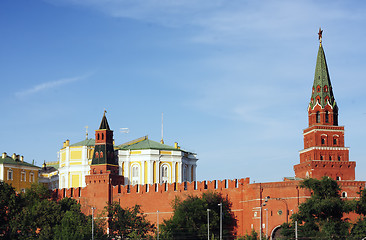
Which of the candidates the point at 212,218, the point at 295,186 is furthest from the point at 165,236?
the point at 295,186

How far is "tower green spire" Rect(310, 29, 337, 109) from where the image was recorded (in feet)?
333

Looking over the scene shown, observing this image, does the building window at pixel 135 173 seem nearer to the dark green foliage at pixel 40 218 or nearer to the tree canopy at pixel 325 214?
the dark green foliage at pixel 40 218

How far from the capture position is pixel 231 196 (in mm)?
94125

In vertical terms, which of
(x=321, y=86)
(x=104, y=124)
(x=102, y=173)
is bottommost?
(x=102, y=173)

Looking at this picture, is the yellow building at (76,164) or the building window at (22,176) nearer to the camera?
the building window at (22,176)

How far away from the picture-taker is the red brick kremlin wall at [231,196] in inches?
3516

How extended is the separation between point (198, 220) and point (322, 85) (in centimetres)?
2554

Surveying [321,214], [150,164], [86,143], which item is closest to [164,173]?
[150,164]

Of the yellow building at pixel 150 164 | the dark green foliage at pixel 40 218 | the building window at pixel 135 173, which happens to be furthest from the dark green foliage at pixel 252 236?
the building window at pixel 135 173

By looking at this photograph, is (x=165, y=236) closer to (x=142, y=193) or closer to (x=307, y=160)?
(x=142, y=193)

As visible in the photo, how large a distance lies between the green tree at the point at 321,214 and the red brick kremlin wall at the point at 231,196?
322 cm

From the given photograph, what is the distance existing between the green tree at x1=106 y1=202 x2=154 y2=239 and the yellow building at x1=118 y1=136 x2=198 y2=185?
75.9ft

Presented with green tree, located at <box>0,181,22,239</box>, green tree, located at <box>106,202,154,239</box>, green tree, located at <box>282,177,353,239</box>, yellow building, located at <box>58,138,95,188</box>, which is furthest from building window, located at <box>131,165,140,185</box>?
green tree, located at <box>282,177,353,239</box>

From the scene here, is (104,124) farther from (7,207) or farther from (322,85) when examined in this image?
(322,85)
